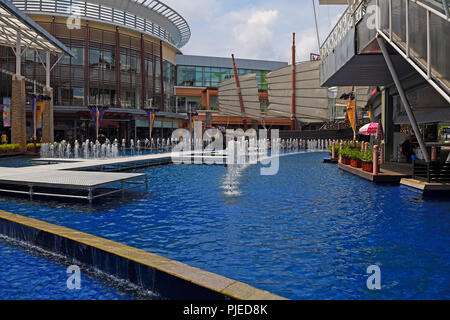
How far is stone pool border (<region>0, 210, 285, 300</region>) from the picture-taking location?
4.49m

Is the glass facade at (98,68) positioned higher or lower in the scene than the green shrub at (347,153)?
higher

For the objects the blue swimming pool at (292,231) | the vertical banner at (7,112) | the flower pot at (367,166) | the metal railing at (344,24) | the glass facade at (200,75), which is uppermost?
the glass facade at (200,75)

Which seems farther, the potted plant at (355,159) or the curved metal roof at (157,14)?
the curved metal roof at (157,14)

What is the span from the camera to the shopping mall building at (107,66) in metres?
43.7

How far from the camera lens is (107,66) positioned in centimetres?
4712

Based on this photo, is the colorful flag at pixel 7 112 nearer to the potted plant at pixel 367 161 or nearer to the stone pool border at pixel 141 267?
the potted plant at pixel 367 161

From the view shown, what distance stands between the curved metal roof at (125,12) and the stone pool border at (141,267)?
43.4m

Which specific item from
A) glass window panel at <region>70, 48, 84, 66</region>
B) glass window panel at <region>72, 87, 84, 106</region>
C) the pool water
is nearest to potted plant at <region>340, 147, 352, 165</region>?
the pool water

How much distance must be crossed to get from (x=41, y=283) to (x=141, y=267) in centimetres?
142

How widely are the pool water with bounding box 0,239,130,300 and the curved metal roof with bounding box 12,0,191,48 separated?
44101mm

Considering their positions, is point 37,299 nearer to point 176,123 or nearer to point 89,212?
point 89,212

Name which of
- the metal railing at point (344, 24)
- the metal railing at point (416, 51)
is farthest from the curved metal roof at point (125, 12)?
the metal railing at point (416, 51)
